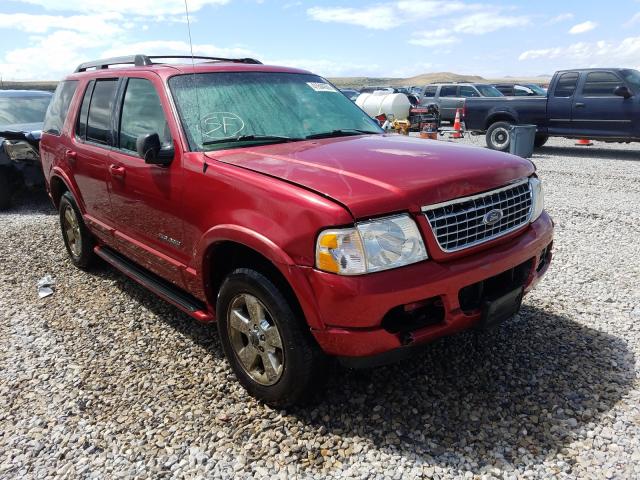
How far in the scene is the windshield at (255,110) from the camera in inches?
129

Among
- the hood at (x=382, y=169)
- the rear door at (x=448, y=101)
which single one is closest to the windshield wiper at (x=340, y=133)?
the hood at (x=382, y=169)

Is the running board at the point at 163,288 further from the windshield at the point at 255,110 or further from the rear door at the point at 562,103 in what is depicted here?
the rear door at the point at 562,103

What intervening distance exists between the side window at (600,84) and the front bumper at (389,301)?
38.8 feet

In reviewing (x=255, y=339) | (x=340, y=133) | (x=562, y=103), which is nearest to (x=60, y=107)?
(x=340, y=133)

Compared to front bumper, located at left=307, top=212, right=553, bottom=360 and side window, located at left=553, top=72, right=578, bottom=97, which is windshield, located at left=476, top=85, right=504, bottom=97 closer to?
side window, located at left=553, top=72, right=578, bottom=97

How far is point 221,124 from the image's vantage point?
130 inches

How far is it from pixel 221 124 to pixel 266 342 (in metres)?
1.44

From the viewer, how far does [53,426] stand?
284 cm

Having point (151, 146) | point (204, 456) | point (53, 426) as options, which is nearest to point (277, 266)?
point (204, 456)

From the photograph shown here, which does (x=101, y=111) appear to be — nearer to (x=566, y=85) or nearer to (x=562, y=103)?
(x=562, y=103)

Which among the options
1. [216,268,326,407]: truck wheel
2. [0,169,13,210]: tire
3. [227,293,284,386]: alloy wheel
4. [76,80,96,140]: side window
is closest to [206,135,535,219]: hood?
[216,268,326,407]: truck wheel

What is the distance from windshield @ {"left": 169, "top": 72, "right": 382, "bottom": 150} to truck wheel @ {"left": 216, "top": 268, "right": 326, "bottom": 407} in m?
0.96

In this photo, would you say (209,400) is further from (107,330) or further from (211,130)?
(211,130)

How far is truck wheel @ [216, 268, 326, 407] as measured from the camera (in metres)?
2.56
